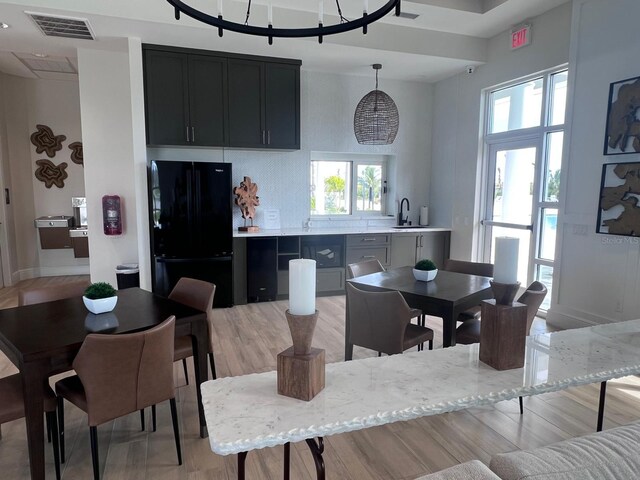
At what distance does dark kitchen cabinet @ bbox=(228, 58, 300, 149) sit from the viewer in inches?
196

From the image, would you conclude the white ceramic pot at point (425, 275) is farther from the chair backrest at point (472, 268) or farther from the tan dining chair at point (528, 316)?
the chair backrest at point (472, 268)

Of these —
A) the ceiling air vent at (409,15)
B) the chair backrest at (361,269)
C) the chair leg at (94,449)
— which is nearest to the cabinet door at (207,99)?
the ceiling air vent at (409,15)

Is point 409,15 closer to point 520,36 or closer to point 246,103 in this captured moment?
point 520,36

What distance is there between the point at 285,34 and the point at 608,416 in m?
2.92

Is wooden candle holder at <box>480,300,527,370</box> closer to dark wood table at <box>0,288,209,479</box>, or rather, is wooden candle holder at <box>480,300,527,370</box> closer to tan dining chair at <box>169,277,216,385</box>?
dark wood table at <box>0,288,209,479</box>

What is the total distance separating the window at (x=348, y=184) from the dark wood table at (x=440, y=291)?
2887 millimetres

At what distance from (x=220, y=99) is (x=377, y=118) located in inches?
77.5

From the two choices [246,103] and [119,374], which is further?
[246,103]

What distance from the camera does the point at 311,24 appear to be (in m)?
4.47

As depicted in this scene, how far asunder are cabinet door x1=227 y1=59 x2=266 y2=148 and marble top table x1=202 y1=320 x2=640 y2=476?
4062 millimetres

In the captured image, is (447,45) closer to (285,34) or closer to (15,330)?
(285,34)

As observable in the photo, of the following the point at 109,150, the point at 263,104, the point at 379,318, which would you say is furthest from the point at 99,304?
the point at 263,104

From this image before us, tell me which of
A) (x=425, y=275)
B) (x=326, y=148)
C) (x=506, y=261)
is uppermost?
(x=326, y=148)

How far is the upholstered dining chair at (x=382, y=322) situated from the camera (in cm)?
261
